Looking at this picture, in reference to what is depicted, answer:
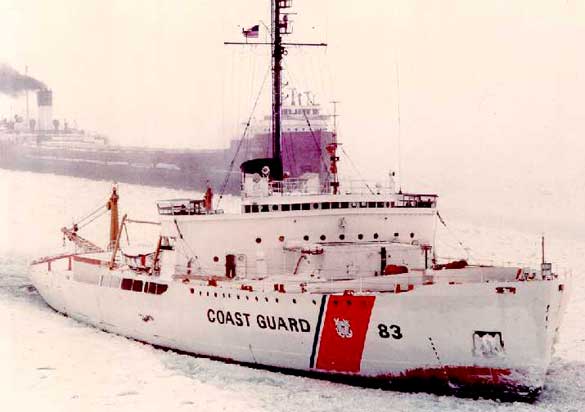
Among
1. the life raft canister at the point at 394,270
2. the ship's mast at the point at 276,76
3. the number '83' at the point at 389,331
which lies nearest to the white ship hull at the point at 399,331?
the number '83' at the point at 389,331

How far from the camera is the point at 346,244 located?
17.4 meters

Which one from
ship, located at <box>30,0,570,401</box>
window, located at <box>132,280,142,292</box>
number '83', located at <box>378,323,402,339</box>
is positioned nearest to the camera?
ship, located at <box>30,0,570,401</box>

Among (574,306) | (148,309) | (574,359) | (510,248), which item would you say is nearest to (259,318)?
(148,309)

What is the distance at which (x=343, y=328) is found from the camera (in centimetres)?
1519

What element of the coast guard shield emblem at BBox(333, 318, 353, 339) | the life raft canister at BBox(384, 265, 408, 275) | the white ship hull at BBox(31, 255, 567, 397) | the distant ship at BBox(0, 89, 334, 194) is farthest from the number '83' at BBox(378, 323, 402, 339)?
the distant ship at BBox(0, 89, 334, 194)

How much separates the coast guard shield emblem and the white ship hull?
0.8 inches

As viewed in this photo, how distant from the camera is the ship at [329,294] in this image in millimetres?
14320

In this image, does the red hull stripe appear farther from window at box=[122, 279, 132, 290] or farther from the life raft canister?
window at box=[122, 279, 132, 290]

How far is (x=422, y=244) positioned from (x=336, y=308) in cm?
439

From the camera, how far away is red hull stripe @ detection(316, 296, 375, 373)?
49.3 ft

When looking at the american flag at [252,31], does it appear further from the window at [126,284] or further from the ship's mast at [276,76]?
the window at [126,284]

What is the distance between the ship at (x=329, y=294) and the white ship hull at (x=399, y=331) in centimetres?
2

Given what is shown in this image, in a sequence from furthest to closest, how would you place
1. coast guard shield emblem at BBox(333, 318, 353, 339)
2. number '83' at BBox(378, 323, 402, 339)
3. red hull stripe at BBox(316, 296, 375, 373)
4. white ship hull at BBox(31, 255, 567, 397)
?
coast guard shield emblem at BBox(333, 318, 353, 339)
red hull stripe at BBox(316, 296, 375, 373)
number '83' at BBox(378, 323, 402, 339)
white ship hull at BBox(31, 255, 567, 397)

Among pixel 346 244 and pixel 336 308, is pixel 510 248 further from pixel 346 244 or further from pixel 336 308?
pixel 336 308
